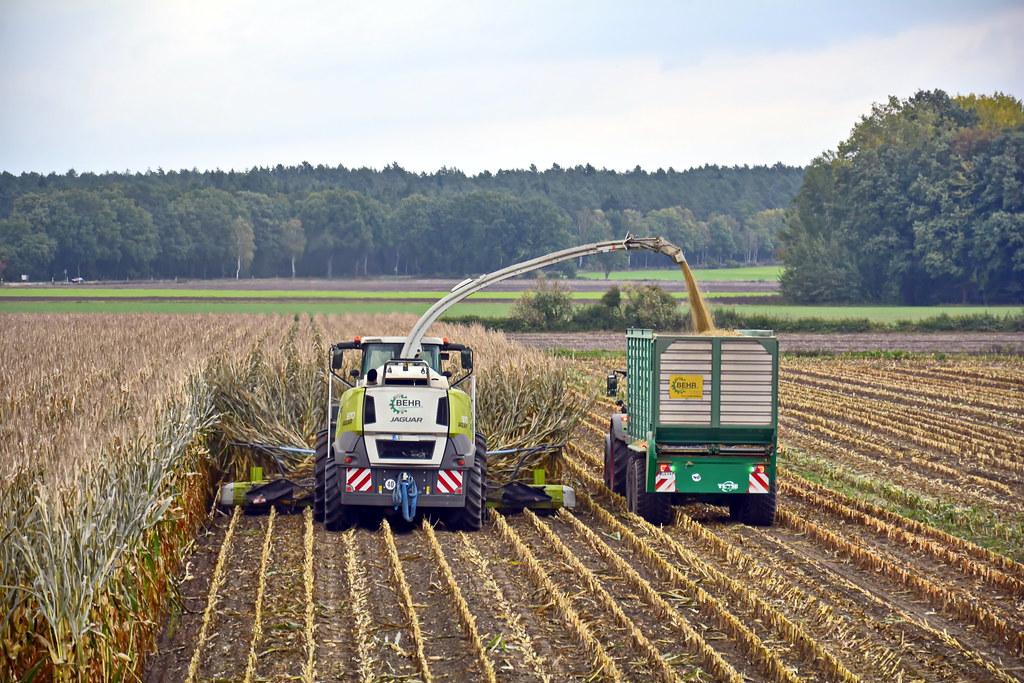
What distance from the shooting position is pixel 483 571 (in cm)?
1546

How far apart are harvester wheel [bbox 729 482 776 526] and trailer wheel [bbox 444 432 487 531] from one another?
378 centimetres

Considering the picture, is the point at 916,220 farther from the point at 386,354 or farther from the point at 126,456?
the point at 126,456

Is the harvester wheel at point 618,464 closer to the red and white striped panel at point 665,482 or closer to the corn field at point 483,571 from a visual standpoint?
the corn field at point 483,571

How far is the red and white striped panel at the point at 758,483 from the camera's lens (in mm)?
18141

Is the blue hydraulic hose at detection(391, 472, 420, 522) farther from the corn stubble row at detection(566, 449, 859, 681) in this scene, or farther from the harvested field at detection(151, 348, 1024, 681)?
the corn stubble row at detection(566, 449, 859, 681)

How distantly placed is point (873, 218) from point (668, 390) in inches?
3000

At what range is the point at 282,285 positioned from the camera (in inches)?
4545

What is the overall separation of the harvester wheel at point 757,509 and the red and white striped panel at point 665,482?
132 centimetres

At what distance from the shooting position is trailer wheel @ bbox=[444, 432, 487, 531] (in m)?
17.8

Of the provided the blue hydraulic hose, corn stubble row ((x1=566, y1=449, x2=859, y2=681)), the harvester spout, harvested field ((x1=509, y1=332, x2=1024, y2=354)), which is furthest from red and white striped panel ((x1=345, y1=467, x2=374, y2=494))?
harvested field ((x1=509, y1=332, x2=1024, y2=354))

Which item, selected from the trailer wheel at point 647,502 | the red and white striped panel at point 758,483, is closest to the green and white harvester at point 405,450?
the trailer wheel at point 647,502

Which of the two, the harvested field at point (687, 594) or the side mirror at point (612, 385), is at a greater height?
the side mirror at point (612, 385)

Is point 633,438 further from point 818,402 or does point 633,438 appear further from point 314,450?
point 818,402

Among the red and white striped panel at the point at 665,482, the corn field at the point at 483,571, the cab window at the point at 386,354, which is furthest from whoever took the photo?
the cab window at the point at 386,354
